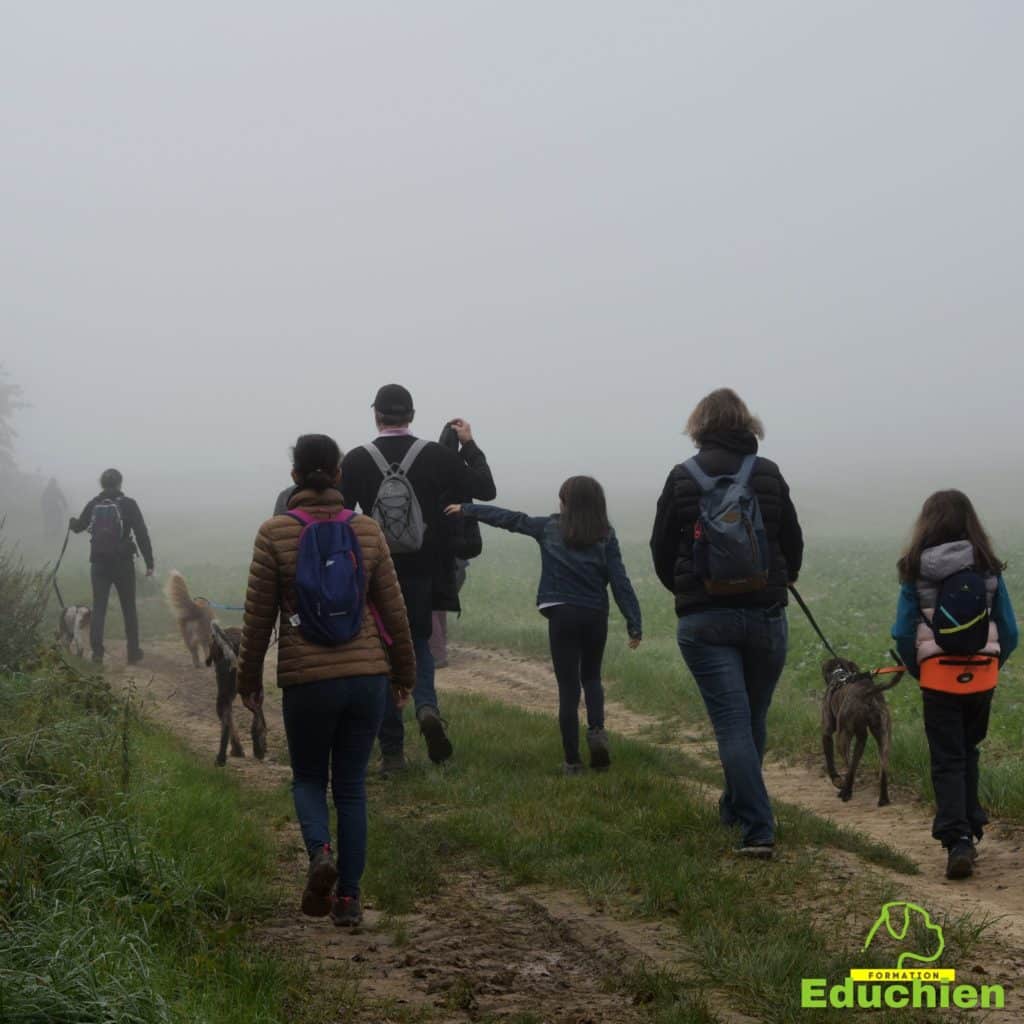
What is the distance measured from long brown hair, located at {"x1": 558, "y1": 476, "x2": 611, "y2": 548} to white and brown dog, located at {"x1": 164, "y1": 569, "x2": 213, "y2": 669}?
5539 mm

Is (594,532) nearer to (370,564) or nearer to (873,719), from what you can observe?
(873,719)

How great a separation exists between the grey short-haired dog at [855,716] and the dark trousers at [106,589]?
9.83m

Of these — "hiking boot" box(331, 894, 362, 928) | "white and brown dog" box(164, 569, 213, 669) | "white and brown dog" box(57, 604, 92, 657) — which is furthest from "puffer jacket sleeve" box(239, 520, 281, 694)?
"white and brown dog" box(57, 604, 92, 657)

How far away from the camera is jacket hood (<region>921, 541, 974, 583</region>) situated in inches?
248

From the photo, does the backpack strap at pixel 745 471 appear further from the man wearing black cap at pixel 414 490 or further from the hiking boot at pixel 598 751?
the hiking boot at pixel 598 751

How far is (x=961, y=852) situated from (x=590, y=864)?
2007 millimetres

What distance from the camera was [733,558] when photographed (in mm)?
6137

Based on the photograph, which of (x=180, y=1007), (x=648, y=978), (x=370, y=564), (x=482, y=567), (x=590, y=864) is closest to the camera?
(x=180, y=1007)

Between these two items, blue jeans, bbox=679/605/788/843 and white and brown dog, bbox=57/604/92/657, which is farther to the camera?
white and brown dog, bbox=57/604/92/657

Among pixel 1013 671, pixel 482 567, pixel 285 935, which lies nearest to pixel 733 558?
pixel 285 935

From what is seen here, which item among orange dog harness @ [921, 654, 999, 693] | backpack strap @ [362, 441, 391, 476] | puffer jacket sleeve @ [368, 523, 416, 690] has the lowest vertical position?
orange dog harness @ [921, 654, 999, 693]

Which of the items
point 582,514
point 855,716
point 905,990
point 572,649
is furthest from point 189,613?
point 905,990

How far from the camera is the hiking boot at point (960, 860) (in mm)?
6156

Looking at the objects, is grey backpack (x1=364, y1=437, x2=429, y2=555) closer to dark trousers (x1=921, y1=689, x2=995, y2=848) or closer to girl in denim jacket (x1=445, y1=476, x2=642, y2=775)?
girl in denim jacket (x1=445, y1=476, x2=642, y2=775)
